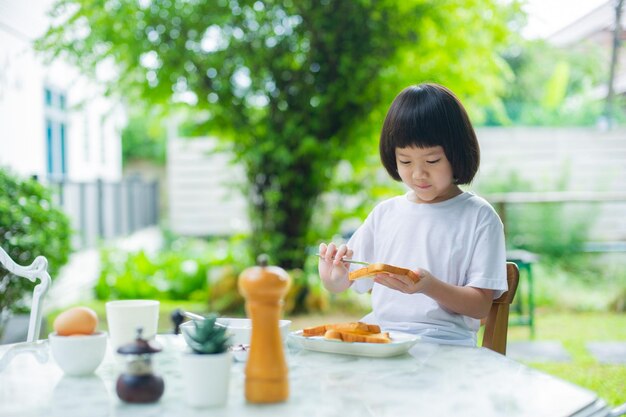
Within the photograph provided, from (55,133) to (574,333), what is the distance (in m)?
4.98

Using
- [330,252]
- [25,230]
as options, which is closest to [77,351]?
[330,252]

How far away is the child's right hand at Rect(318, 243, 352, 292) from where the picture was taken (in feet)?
5.75

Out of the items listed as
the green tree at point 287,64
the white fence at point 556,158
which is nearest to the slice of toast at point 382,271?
the green tree at point 287,64

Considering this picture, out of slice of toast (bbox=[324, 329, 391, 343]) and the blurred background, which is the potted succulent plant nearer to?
slice of toast (bbox=[324, 329, 391, 343])

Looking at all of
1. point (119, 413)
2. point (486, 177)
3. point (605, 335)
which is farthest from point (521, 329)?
point (119, 413)

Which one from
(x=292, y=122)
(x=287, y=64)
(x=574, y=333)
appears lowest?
(x=574, y=333)

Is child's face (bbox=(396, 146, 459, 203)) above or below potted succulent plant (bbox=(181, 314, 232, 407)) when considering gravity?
above

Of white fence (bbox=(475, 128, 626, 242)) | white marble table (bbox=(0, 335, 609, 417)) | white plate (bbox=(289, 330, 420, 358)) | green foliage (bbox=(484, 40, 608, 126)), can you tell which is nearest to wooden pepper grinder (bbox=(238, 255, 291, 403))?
white marble table (bbox=(0, 335, 609, 417))

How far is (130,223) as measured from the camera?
933 centimetres

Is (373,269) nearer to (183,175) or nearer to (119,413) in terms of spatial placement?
(119,413)

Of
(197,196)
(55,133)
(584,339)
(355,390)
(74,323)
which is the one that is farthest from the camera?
(197,196)

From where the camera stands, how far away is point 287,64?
18.3ft

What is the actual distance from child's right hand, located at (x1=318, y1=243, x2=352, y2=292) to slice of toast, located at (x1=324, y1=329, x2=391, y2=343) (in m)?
0.23

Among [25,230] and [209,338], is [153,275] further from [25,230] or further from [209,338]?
[209,338]
